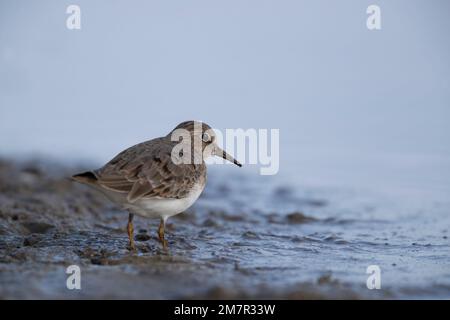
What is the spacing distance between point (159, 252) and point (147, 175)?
81 cm

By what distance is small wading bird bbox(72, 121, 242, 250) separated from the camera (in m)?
6.39

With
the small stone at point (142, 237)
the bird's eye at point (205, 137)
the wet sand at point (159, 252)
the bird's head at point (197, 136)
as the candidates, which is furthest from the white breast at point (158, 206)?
the bird's eye at point (205, 137)

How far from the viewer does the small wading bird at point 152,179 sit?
21.0 ft

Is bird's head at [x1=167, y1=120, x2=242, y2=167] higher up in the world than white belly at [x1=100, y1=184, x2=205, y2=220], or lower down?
higher up

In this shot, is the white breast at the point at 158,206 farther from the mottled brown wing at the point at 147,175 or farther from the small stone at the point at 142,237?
the small stone at the point at 142,237

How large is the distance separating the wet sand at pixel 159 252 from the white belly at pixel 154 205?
39cm

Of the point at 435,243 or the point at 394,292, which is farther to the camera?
the point at 435,243

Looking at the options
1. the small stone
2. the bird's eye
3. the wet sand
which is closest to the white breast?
the wet sand

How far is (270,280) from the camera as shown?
5574 millimetres

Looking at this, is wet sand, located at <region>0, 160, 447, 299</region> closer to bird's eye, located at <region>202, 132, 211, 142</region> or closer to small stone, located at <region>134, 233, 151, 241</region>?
small stone, located at <region>134, 233, 151, 241</region>

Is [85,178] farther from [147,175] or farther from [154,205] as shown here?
[154,205]
